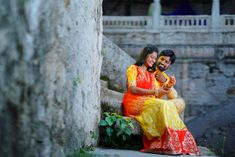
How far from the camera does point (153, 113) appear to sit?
210 inches

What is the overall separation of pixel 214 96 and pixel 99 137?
845 centimetres

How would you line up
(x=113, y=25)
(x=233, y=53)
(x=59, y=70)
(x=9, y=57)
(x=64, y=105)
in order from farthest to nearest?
(x=113, y=25) < (x=233, y=53) < (x=64, y=105) < (x=59, y=70) < (x=9, y=57)

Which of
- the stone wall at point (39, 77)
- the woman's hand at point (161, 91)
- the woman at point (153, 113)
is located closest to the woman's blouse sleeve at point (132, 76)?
the woman at point (153, 113)

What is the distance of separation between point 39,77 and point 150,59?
9.64 ft

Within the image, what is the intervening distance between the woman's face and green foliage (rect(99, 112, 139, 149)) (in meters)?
0.77

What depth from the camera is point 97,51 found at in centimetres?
545

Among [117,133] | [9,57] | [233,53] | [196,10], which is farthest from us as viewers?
[196,10]

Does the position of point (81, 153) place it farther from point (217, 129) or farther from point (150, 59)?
point (217, 129)

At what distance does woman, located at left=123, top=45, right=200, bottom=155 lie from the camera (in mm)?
5125

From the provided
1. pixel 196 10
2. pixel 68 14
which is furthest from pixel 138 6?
pixel 68 14

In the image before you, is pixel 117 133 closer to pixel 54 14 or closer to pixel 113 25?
pixel 54 14

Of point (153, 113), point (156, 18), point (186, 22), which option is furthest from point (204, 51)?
point (153, 113)

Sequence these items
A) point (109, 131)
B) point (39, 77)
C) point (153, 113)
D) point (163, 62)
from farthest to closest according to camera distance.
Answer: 1. point (163, 62)
2. point (109, 131)
3. point (153, 113)
4. point (39, 77)

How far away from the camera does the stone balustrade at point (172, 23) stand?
46.0ft
